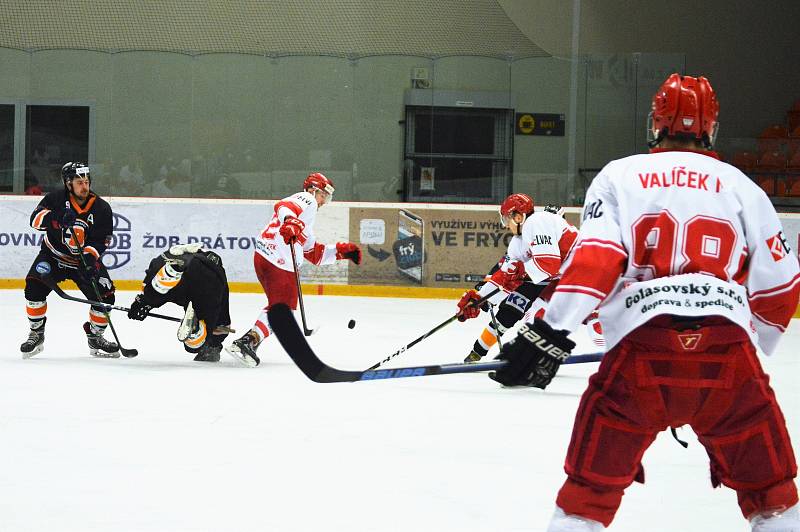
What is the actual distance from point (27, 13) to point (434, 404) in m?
8.57

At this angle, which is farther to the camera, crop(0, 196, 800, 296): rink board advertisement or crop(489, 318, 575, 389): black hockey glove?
crop(0, 196, 800, 296): rink board advertisement

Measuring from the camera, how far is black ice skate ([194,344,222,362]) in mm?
5672

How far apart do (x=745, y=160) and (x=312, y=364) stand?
9682 millimetres

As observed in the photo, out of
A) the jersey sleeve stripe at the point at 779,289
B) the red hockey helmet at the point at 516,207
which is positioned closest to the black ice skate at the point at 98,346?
the red hockey helmet at the point at 516,207

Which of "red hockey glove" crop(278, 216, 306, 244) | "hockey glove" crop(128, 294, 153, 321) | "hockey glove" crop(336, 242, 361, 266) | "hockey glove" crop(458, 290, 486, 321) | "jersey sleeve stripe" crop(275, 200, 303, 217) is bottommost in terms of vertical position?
"hockey glove" crop(128, 294, 153, 321)

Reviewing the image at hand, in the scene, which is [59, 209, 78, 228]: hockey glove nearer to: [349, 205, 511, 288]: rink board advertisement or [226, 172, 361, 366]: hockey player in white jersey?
[226, 172, 361, 366]: hockey player in white jersey

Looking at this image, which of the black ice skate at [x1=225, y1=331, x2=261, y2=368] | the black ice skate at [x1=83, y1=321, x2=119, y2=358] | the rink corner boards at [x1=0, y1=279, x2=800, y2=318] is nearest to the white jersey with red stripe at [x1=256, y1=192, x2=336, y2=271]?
the black ice skate at [x1=225, y1=331, x2=261, y2=368]

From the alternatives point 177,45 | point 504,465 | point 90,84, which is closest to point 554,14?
point 177,45

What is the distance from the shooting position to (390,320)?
775cm

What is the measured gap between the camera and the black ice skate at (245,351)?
5484 millimetres

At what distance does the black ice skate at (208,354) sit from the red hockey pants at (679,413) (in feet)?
13.4

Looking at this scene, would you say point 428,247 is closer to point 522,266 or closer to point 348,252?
point 348,252

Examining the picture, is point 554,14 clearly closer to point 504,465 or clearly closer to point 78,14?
point 78,14

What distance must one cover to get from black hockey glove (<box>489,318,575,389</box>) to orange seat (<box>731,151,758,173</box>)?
9.63 meters
